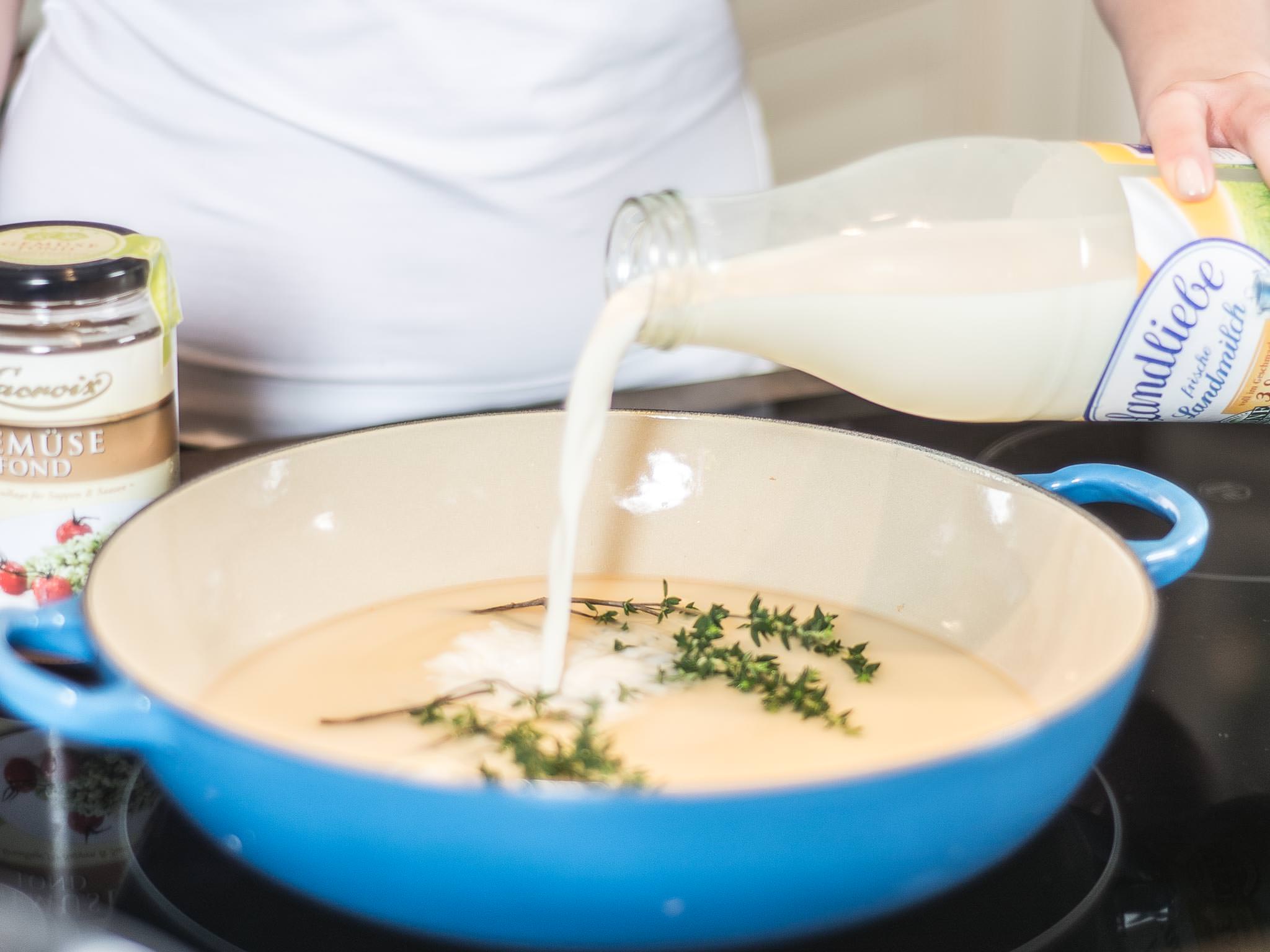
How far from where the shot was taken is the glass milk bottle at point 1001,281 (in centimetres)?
64

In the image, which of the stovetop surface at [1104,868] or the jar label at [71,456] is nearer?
the stovetop surface at [1104,868]

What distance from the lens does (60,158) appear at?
1028 millimetres

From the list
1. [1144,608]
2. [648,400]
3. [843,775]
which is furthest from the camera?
[648,400]

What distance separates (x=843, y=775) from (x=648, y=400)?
0.62 m

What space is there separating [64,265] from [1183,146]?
55 cm

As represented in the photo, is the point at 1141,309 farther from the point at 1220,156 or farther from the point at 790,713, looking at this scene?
the point at 790,713

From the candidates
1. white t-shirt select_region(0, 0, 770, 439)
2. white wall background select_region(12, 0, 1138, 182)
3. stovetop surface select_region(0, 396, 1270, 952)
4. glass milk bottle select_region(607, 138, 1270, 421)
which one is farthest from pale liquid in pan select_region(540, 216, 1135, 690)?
white wall background select_region(12, 0, 1138, 182)

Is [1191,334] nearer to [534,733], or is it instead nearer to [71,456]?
[534,733]

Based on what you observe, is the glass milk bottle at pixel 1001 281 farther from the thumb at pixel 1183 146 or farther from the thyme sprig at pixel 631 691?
the thyme sprig at pixel 631 691

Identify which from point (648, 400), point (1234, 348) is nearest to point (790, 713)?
point (1234, 348)

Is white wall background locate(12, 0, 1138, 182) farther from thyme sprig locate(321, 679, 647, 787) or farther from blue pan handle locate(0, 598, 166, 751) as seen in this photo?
blue pan handle locate(0, 598, 166, 751)

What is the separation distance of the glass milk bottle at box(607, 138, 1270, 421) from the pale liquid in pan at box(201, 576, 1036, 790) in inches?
5.9

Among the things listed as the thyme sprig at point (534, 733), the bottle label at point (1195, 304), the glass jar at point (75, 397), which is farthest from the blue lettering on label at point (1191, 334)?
the glass jar at point (75, 397)

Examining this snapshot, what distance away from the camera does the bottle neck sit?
2.09ft
